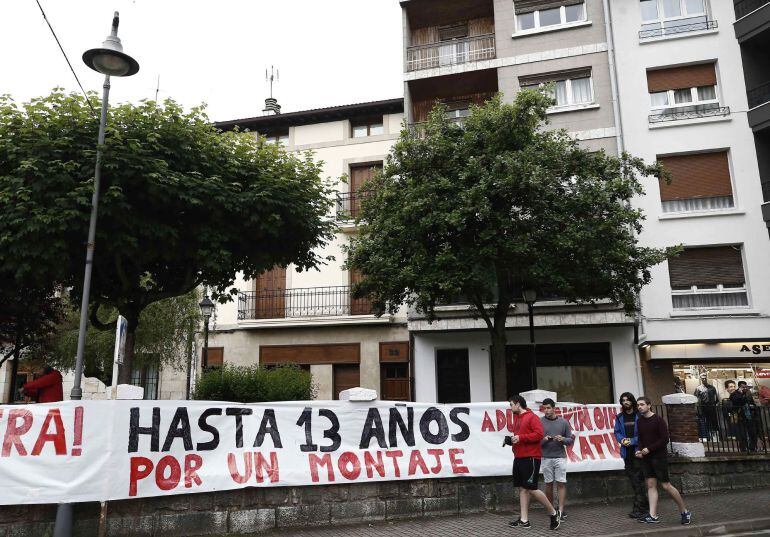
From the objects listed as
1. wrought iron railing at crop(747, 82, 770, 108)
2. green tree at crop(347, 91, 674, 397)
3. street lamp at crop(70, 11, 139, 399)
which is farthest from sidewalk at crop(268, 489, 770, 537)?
wrought iron railing at crop(747, 82, 770, 108)

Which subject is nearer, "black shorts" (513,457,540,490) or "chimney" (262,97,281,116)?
"black shorts" (513,457,540,490)

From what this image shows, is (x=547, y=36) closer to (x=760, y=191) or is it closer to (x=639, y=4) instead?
(x=639, y=4)

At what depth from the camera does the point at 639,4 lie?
2042cm

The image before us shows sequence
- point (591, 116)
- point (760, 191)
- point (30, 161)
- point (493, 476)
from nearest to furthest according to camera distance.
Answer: point (30, 161) < point (493, 476) < point (760, 191) < point (591, 116)

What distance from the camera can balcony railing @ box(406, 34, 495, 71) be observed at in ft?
70.7

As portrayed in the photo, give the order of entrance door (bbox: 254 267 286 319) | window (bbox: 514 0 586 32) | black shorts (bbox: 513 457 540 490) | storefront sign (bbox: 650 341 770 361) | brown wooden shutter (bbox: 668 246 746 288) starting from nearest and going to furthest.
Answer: black shorts (bbox: 513 457 540 490)
storefront sign (bbox: 650 341 770 361)
brown wooden shutter (bbox: 668 246 746 288)
window (bbox: 514 0 586 32)
entrance door (bbox: 254 267 286 319)

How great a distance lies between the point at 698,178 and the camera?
1917 centimetres

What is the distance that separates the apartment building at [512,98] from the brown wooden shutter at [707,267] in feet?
7.80

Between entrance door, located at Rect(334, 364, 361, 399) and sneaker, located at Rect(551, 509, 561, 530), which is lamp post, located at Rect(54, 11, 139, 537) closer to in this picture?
sneaker, located at Rect(551, 509, 561, 530)

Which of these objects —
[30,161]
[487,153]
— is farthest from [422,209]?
[30,161]

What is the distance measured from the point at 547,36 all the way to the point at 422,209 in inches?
414

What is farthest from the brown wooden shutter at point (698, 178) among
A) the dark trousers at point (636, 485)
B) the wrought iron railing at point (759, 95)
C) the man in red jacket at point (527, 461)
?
the man in red jacket at point (527, 461)

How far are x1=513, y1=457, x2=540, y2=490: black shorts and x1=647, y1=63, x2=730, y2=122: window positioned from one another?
1497 centimetres

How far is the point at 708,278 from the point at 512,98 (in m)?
8.61
